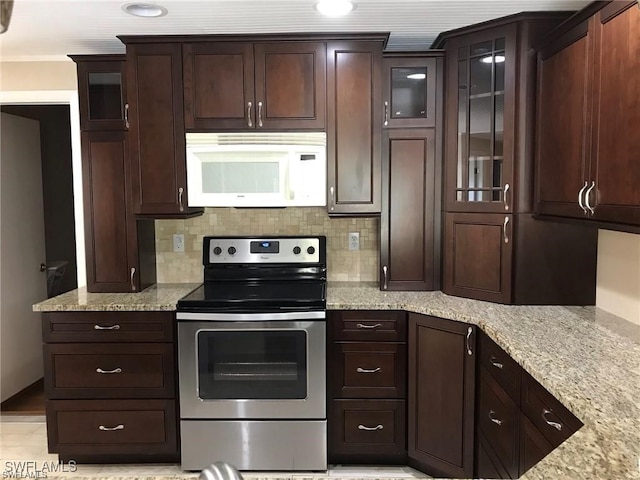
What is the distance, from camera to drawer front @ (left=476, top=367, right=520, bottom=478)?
73.2 inches

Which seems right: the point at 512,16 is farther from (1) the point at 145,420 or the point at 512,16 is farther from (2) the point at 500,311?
(1) the point at 145,420

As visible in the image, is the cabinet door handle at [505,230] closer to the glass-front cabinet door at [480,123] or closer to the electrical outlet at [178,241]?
the glass-front cabinet door at [480,123]

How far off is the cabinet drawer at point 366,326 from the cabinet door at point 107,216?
1.26m

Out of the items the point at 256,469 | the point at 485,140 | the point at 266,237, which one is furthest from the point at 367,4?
the point at 256,469

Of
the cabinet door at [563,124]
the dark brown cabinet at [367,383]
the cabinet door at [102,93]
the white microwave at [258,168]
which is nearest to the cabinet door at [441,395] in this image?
the dark brown cabinet at [367,383]

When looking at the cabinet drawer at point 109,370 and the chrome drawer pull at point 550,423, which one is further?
the cabinet drawer at point 109,370

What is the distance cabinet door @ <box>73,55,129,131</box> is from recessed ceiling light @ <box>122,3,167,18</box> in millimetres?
531

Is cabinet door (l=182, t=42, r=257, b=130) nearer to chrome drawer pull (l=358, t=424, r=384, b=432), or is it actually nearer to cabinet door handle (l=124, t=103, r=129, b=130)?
cabinet door handle (l=124, t=103, r=129, b=130)

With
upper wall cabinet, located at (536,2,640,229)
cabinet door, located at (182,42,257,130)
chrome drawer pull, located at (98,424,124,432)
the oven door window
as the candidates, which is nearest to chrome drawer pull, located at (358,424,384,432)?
the oven door window

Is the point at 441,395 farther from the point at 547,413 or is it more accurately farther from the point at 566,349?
the point at 547,413

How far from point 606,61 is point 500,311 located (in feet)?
3.81

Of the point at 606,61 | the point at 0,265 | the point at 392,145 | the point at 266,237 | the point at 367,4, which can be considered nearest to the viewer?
the point at 606,61

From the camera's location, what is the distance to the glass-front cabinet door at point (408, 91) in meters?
2.79

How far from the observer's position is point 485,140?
2590mm
